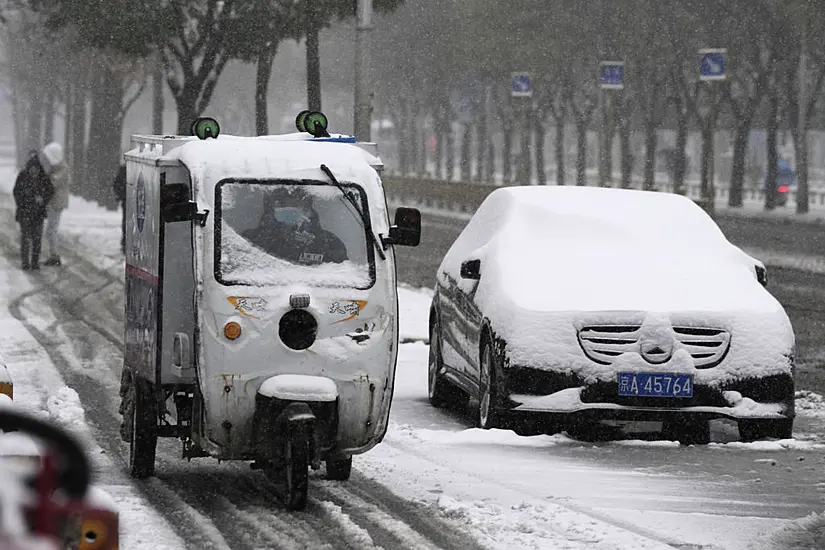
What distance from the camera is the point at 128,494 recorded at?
28.2 feet

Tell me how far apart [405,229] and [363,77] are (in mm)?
12914

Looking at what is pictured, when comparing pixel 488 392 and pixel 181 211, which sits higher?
pixel 181 211

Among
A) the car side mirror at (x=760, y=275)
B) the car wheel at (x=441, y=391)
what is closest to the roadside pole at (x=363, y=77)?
the car wheel at (x=441, y=391)

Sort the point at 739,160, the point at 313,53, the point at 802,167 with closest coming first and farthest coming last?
the point at 313,53 → the point at 802,167 → the point at 739,160

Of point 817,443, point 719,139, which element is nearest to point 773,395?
point 817,443

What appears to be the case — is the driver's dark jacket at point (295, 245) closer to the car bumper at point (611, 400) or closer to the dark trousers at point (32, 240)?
the car bumper at point (611, 400)

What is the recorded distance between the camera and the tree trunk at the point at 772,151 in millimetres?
49881

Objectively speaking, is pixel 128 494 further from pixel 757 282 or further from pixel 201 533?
pixel 757 282

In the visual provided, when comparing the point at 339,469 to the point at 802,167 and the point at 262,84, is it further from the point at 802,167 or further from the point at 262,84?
Answer: the point at 802,167

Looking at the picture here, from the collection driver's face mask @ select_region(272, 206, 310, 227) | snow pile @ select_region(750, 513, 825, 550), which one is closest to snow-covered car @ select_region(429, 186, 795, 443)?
driver's face mask @ select_region(272, 206, 310, 227)

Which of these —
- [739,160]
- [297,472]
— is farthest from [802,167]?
[297,472]

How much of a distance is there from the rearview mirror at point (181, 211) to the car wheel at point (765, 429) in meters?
3.92

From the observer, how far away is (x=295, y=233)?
8797 millimetres

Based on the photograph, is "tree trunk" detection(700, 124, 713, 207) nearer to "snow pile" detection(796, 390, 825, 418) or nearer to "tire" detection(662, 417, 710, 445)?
"snow pile" detection(796, 390, 825, 418)
